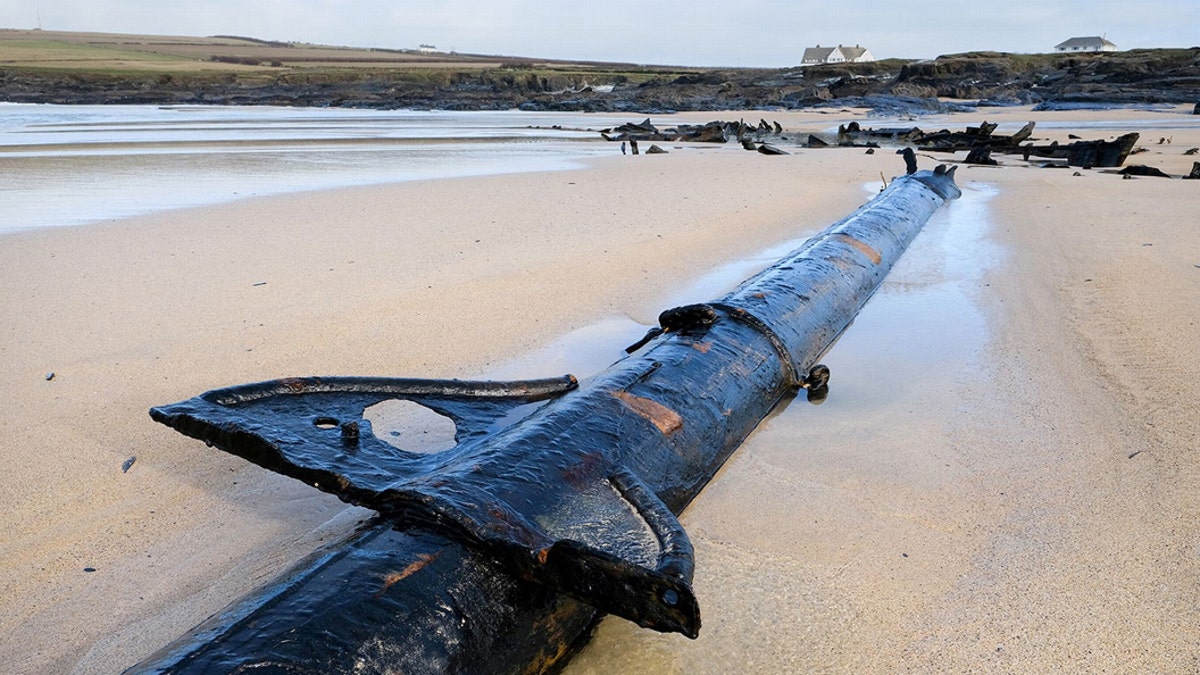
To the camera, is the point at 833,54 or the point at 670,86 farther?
the point at 833,54

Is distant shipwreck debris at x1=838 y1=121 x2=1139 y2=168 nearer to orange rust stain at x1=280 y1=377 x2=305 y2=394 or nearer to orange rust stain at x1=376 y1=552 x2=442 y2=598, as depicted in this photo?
orange rust stain at x1=280 y1=377 x2=305 y2=394

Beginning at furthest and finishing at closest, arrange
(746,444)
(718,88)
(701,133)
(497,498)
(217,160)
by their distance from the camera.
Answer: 1. (718,88)
2. (701,133)
3. (217,160)
4. (746,444)
5. (497,498)

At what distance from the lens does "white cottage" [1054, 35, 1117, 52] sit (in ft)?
265

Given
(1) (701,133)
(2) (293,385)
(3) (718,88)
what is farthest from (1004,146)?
(3) (718,88)

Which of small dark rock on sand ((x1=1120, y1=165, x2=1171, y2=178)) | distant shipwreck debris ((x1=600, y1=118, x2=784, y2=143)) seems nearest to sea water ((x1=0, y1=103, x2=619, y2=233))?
distant shipwreck debris ((x1=600, y1=118, x2=784, y2=143))

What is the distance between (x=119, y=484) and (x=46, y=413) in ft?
2.19

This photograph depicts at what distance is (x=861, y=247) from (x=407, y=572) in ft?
12.7

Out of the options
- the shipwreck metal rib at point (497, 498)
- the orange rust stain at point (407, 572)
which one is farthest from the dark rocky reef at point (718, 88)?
the orange rust stain at point (407, 572)

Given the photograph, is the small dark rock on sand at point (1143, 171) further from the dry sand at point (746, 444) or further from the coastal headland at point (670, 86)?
the coastal headland at point (670, 86)

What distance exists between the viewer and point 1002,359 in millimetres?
3527

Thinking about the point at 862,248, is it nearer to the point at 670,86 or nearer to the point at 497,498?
the point at 497,498

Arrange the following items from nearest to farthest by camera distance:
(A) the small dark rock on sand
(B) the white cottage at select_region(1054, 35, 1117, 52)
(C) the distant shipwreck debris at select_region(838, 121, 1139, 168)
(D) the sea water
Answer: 1. (D) the sea water
2. (A) the small dark rock on sand
3. (C) the distant shipwreck debris at select_region(838, 121, 1139, 168)
4. (B) the white cottage at select_region(1054, 35, 1117, 52)

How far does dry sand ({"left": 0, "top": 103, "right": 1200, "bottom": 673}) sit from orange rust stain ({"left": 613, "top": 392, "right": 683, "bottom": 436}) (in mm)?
275

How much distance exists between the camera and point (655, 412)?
86.9 inches
